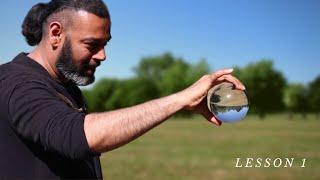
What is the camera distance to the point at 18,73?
271cm

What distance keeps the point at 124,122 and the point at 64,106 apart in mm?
342

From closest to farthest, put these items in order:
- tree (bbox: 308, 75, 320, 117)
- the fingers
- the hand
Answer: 1. the hand
2. the fingers
3. tree (bbox: 308, 75, 320, 117)

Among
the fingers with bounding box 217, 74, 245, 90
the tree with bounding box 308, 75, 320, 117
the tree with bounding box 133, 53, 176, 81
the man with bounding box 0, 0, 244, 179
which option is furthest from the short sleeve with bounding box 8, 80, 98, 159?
the tree with bounding box 133, 53, 176, 81

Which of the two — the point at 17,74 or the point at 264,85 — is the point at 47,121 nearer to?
the point at 17,74

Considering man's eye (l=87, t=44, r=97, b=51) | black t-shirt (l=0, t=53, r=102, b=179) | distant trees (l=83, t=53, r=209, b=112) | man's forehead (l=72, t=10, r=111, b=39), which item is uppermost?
man's forehead (l=72, t=10, r=111, b=39)

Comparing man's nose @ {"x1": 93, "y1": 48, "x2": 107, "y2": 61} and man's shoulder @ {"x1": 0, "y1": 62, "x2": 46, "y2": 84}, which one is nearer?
man's shoulder @ {"x1": 0, "y1": 62, "x2": 46, "y2": 84}

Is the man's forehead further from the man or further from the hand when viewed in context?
the hand

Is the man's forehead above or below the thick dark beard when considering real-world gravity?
above

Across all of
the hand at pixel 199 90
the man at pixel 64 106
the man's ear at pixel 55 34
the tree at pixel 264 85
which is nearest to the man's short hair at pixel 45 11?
the man at pixel 64 106

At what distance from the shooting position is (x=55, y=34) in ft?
10.4

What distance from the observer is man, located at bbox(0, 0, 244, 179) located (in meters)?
2.39

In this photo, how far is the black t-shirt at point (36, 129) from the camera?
7.89 ft

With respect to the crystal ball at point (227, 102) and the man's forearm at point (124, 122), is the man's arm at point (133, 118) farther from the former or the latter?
the crystal ball at point (227, 102)

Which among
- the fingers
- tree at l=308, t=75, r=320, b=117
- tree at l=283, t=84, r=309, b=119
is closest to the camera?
the fingers
